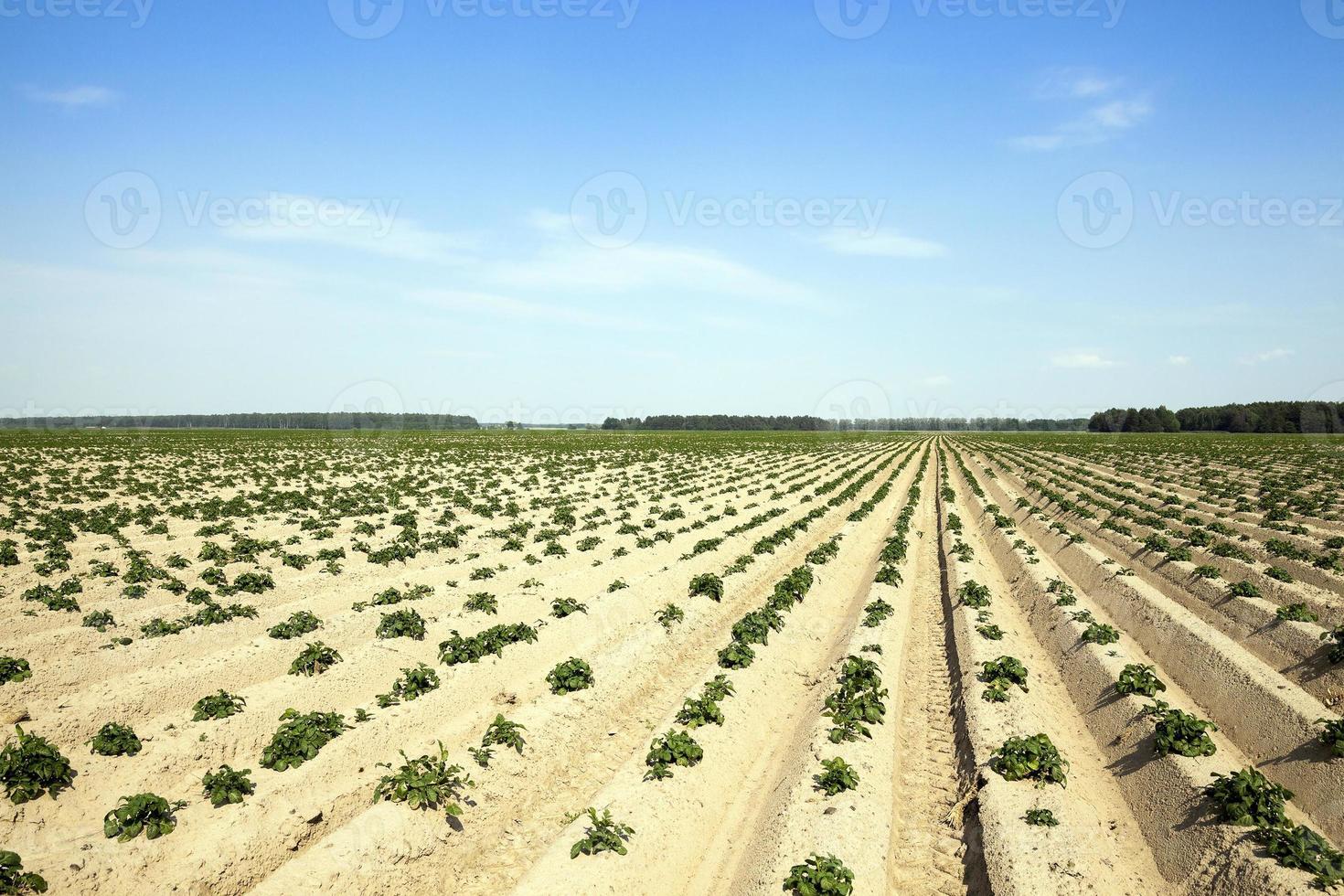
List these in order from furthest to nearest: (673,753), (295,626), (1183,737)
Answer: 1. (295,626)
2. (673,753)
3. (1183,737)

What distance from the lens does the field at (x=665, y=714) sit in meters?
7.41

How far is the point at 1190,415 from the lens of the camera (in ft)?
613

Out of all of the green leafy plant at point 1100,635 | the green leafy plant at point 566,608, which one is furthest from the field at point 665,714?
the green leafy plant at point 566,608

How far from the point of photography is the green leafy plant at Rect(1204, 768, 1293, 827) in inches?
288

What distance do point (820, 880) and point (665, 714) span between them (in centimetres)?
529

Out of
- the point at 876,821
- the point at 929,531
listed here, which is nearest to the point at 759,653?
the point at 876,821

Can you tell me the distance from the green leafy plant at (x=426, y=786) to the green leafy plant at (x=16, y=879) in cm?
299

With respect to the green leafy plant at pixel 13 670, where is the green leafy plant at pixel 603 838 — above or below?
below

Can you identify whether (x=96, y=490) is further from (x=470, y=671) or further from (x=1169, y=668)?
(x=1169, y=668)

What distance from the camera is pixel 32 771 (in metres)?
7.87

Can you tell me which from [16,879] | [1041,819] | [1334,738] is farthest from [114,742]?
[1334,738]

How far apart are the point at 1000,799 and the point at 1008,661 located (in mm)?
4355

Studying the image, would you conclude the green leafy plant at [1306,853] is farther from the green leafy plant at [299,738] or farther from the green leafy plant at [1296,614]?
the green leafy plant at [299,738]

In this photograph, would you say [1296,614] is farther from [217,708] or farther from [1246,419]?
[1246,419]
